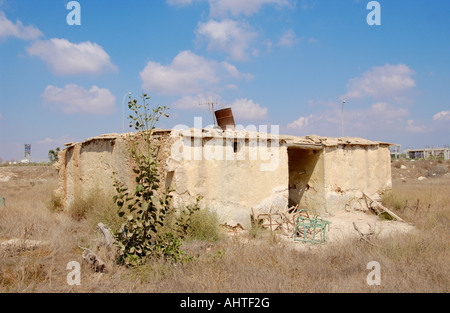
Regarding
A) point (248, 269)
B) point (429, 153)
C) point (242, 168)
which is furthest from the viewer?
point (429, 153)

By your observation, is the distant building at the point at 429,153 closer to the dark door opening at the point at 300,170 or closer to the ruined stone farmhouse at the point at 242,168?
the ruined stone farmhouse at the point at 242,168

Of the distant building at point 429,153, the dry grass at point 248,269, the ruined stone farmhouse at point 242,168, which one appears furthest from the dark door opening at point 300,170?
the distant building at point 429,153

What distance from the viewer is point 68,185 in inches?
391

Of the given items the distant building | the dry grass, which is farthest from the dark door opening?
the distant building

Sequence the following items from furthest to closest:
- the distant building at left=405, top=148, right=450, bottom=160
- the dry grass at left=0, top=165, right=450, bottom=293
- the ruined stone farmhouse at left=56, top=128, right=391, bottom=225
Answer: the distant building at left=405, top=148, right=450, bottom=160, the ruined stone farmhouse at left=56, top=128, right=391, bottom=225, the dry grass at left=0, top=165, right=450, bottom=293

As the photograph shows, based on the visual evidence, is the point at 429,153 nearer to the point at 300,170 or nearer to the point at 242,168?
the point at 300,170

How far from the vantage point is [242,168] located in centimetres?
747

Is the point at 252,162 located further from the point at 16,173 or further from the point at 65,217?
the point at 16,173

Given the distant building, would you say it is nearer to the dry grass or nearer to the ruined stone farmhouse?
the ruined stone farmhouse

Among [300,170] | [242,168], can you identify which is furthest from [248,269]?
[300,170]

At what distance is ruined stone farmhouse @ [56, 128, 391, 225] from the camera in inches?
269

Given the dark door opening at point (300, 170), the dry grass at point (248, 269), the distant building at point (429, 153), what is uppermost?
the distant building at point (429, 153)

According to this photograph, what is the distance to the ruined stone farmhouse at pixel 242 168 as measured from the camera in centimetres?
683
